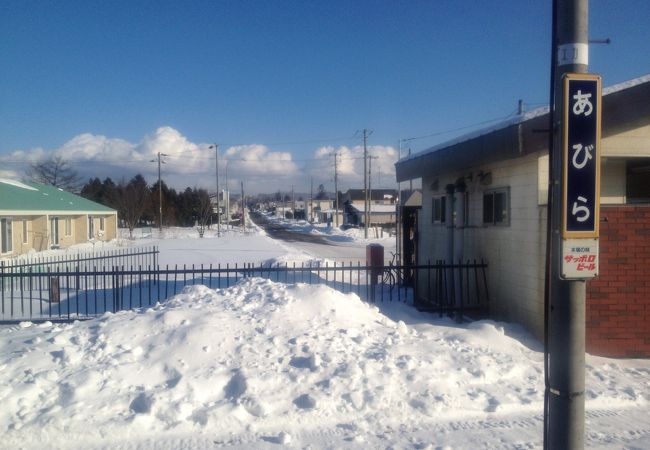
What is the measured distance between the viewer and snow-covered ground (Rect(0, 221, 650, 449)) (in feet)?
15.5

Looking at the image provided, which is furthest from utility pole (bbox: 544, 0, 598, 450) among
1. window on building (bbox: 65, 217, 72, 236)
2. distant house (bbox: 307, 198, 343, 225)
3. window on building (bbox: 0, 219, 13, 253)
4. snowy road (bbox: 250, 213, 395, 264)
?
distant house (bbox: 307, 198, 343, 225)

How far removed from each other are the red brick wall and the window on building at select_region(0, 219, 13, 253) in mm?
25524

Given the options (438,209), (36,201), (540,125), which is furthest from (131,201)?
(540,125)

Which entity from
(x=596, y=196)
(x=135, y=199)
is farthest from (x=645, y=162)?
(x=135, y=199)

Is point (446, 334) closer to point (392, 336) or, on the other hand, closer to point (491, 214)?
point (392, 336)

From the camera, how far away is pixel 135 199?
5628cm

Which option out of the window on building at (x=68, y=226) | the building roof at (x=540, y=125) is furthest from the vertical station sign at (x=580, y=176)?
the window on building at (x=68, y=226)

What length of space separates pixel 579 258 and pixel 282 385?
3.60 meters

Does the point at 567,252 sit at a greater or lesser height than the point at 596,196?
lesser

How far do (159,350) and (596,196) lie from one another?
512 centimetres

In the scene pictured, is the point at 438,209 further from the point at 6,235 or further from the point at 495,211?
the point at 6,235

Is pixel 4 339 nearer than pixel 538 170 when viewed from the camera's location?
Yes

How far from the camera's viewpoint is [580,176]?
122 inches

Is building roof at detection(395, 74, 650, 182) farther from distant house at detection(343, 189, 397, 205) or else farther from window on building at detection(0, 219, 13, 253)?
distant house at detection(343, 189, 397, 205)
